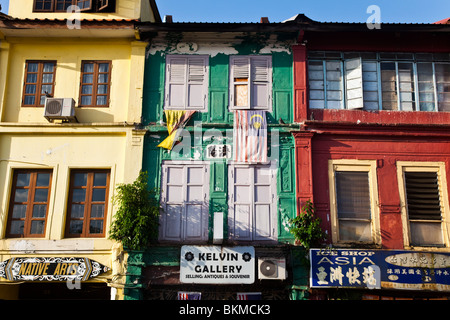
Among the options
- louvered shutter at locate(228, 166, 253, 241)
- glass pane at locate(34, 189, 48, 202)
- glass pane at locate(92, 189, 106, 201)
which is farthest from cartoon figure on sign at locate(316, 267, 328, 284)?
glass pane at locate(34, 189, 48, 202)

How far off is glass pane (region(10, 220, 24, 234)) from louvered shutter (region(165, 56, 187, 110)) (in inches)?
178

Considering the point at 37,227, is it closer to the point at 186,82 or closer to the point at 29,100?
the point at 29,100

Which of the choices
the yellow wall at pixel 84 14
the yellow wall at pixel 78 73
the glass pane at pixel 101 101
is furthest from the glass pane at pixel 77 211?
the yellow wall at pixel 84 14

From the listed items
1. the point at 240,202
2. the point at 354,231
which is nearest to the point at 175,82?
the point at 240,202

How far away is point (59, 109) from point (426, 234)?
30.6ft

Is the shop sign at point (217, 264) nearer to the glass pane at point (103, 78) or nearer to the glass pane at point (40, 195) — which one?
the glass pane at point (40, 195)

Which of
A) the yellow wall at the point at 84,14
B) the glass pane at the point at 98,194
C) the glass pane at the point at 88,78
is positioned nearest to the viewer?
the glass pane at the point at 98,194

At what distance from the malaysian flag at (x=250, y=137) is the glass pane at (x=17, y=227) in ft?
17.6

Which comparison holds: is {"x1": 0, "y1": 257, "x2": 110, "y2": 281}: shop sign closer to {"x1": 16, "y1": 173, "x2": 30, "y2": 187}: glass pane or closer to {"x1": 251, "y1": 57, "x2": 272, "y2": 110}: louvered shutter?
{"x1": 16, "y1": 173, "x2": 30, "y2": 187}: glass pane

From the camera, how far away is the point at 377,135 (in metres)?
11.7

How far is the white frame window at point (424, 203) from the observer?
11.2 meters

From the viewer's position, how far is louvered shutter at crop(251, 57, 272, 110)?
1202 centimetres

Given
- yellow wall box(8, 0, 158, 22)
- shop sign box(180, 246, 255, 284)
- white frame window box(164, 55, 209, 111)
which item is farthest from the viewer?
yellow wall box(8, 0, 158, 22)
